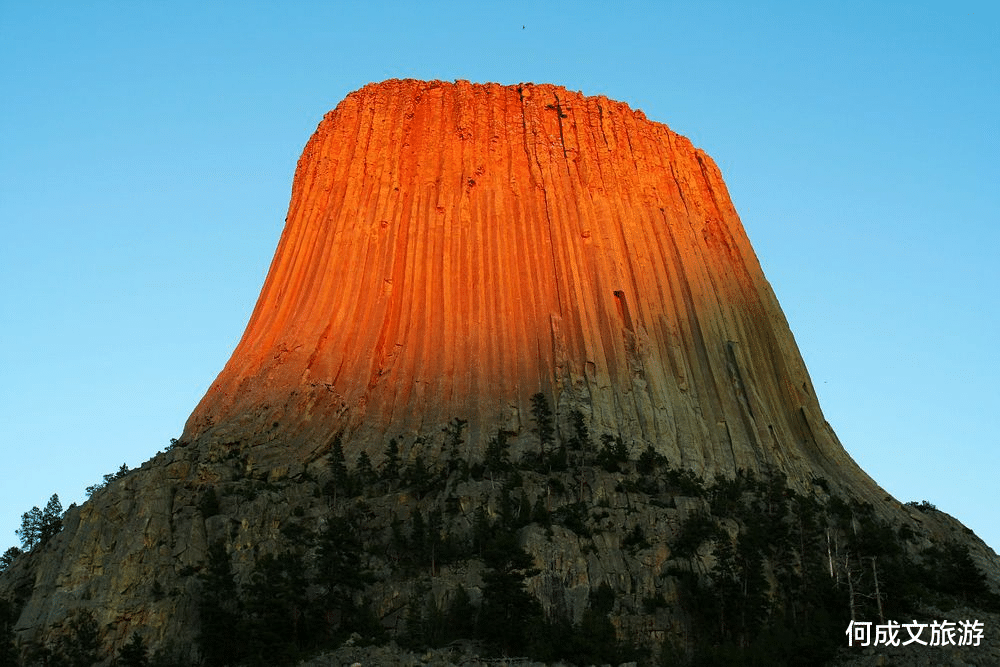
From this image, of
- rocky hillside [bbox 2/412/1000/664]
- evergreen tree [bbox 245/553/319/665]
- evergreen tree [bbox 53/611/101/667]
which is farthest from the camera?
rocky hillside [bbox 2/412/1000/664]

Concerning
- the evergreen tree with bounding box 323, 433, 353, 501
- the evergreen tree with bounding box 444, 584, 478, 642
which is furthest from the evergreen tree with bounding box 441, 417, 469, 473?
the evergreen tree with bounding box 444, 584, 478, 642

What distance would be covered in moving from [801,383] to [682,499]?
1679cm

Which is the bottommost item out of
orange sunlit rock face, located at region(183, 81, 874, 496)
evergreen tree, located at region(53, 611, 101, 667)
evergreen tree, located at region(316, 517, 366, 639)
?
evergreen tree, located at region(53, 611, 101, 667)

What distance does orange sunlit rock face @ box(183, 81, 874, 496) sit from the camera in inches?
2366

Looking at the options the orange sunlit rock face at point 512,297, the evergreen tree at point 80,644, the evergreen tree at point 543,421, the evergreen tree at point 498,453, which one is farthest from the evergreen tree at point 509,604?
the evergreen tree at point 80,644

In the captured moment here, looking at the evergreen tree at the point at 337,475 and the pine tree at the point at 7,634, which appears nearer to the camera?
the pine tree at the point at 7,634

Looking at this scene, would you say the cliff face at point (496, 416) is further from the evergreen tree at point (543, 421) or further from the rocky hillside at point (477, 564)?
the evergreen tree at point (543, 421)

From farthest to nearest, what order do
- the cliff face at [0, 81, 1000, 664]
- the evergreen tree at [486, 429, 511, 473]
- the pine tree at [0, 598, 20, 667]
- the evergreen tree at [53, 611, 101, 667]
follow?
the evergreen tree at [486, 429, 511, 473], the cliff face at [0, 81, 1000, 664], the pine tree at [0, 598, 20, 667], the evergreen tree at [53, 611, 101, 667]

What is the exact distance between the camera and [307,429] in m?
58.8

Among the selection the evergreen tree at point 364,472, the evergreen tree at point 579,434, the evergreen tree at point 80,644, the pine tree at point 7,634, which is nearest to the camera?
the evergreen tree at point 80,644

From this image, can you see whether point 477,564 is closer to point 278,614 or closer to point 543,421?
point 278,614

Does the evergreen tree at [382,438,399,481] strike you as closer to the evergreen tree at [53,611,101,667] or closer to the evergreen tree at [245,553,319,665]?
the evergreen tree at [245,553,319,665]

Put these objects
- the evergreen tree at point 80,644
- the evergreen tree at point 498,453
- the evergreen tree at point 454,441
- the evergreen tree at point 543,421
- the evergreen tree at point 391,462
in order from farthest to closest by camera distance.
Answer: the evergreen tree at point 543,421
the evergreen tree at point 454,441
the evergreen tree at point 391,462
the evergreen tree at point 498,453
the evergreen tree at point 80,644

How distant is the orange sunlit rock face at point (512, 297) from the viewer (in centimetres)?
6009
